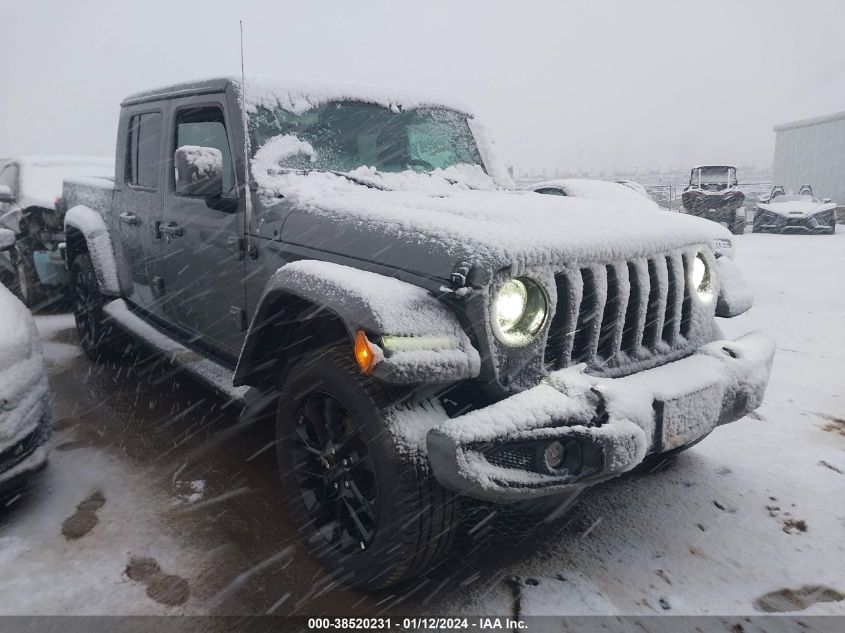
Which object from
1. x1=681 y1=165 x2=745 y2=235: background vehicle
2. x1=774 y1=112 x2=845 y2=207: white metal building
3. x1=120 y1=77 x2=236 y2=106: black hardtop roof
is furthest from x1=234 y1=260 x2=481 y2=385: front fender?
x1=774 y1=112 x2=845 y2=207: white metal building

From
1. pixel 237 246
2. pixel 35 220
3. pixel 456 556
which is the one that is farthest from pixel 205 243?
pixel 35 220

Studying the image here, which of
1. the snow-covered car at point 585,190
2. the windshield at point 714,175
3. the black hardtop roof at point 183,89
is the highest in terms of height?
the windshield at point 714,175

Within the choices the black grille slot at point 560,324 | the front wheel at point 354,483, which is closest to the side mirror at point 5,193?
the front wheel at point 354,483

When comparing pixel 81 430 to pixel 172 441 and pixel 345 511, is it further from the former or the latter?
pixel 345 511

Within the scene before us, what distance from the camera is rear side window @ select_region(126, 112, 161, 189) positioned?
397cm

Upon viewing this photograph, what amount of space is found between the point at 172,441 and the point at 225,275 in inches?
45.5

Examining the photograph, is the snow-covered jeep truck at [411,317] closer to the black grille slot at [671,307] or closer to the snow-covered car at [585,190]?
the black grille slot at [671,307]

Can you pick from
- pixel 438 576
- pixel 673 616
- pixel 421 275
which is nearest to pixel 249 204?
pixel 421 275

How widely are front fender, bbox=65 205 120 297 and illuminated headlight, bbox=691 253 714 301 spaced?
368cm

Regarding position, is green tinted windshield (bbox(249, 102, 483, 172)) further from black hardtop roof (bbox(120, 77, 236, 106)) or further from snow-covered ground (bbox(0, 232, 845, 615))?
snow-covered ground (bbox(0, 232, 845, 615))

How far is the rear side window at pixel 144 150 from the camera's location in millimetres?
3973

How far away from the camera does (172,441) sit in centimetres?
374

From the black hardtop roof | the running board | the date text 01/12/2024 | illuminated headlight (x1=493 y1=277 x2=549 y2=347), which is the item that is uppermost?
the black hardtop roof

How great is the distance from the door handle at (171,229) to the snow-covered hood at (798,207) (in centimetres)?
1618
